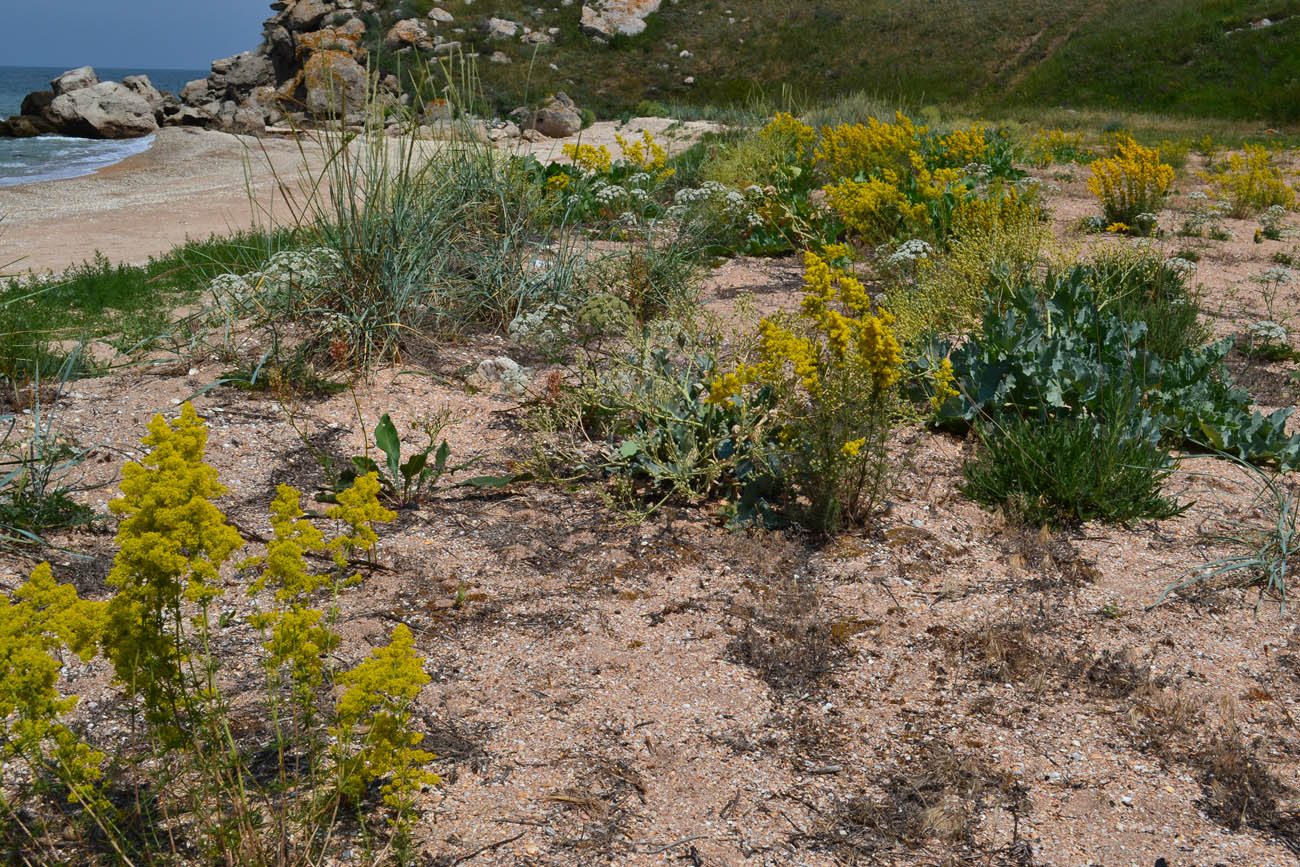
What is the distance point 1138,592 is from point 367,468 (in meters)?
2.74

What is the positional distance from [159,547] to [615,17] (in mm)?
41655

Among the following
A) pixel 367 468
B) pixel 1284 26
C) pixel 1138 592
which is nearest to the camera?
pixel 1138 592

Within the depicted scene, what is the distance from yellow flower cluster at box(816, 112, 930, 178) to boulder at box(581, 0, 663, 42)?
32.3 m

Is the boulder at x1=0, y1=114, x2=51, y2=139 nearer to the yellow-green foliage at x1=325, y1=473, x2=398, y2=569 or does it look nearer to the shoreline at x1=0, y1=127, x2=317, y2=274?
the shoreline at x1=0, y1=127, x2=317, y2=274

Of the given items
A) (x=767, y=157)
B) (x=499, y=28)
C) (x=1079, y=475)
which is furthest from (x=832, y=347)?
(x=499, y=28)

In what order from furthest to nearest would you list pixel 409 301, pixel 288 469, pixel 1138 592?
pixel 409 301 → pixel 288 469 → pixel 1138 592

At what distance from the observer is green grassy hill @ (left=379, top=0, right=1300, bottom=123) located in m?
27.1

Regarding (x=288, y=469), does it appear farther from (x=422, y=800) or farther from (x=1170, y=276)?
(x=1170, y=276)

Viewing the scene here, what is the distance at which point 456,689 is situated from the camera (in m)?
2.67

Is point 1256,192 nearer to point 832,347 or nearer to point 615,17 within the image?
point 832,347

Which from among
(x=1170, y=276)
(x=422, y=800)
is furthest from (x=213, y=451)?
(x=1170, y=276)

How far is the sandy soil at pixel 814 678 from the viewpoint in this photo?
2215 mm

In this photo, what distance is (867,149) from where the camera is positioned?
858 centimetres

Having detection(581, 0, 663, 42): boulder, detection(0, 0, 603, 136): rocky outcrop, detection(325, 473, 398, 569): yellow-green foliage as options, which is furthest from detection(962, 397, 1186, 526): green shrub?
detection(581, 0, 663, 42): boulder
